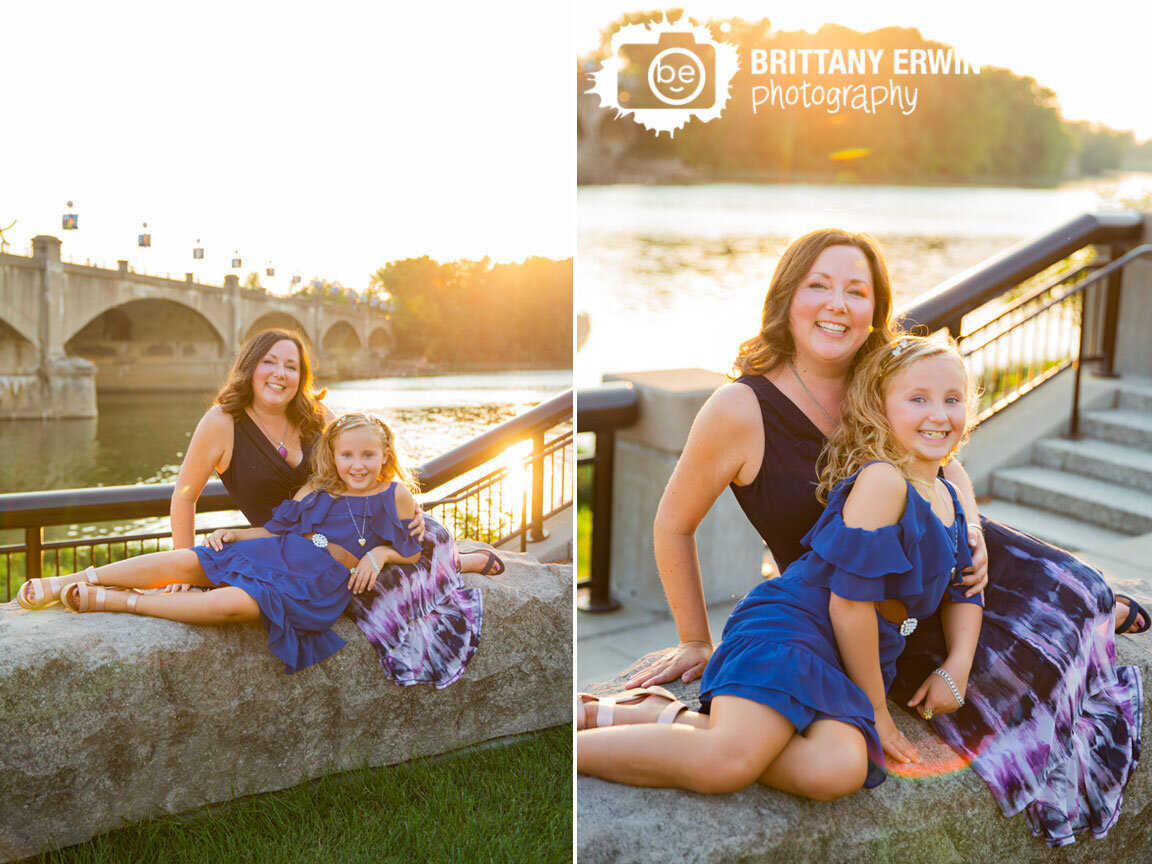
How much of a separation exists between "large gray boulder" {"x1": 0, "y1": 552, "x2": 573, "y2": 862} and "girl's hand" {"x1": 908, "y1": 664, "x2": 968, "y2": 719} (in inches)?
42.3

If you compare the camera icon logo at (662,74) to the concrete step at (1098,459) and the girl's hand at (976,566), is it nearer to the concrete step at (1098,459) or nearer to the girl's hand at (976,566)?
the girl's hand at (976,566)

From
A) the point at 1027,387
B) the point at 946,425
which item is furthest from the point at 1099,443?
the point at 946,425

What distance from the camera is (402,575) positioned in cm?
221

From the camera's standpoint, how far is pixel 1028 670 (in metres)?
1.43

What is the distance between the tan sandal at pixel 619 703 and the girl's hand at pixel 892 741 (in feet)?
0.89

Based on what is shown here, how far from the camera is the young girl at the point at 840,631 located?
1226 millimetres

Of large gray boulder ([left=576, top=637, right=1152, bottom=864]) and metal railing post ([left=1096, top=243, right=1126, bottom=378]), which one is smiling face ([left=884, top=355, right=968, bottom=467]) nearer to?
large gray boulder ([left=576, top=637, right=1152, bottom=864])

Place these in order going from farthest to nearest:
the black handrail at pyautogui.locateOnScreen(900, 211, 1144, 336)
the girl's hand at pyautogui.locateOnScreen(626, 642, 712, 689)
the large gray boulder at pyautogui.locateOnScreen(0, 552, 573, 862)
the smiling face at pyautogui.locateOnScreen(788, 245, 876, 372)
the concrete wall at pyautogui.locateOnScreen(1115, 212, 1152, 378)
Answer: the concrete wall at pyautogui.locateOnScreen(1115, 212, 1152, 378)
the black handrail at pyautogui.locateOnScreen(900, 211, 1144, 336)
the large gray boulder at pyautogui.locateOnScreen(0, 552, 573, 862)
the girl's hand at pyautogui.locateOnScreen(626, 642, 712, 689)
the smiling face at pyautogui.locateOnScreen(788, 245, 876, 372)

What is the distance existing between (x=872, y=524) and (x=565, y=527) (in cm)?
181

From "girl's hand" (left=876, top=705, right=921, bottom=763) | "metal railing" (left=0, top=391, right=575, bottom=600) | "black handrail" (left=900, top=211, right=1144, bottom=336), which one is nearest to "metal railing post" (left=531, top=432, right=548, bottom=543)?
"metal railing" (left=0, top=391, right=575, bottom=600)

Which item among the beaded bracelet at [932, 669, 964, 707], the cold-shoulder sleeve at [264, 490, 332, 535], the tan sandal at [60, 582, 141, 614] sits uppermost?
the cold-shoulder sleeve at [264, 490, 332, 535]

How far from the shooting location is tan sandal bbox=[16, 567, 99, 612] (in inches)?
71.7

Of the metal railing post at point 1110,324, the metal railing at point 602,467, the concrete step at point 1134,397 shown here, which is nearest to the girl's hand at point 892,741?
the metal railing at point 602,467

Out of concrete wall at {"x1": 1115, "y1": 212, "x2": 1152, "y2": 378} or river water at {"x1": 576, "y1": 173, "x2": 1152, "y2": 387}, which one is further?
concrete wall at {"x1": 1115, "y1": 212, "x2": 1152, "y2": 378}
